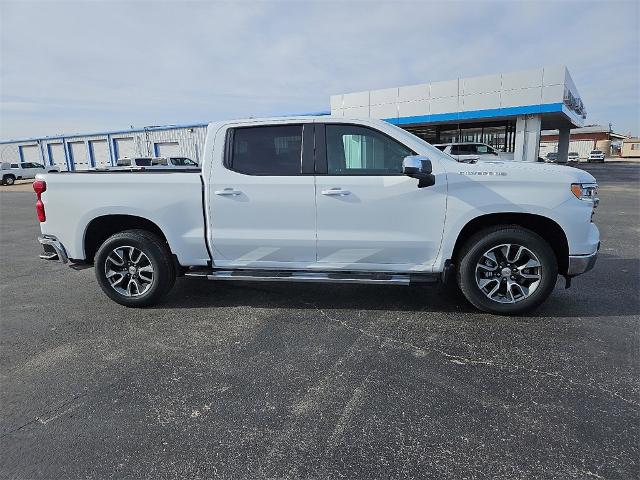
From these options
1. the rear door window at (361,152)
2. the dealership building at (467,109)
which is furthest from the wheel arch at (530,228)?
the dealership building at (467,109)

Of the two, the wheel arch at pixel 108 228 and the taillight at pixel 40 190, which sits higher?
the taillight at pixel 40 190

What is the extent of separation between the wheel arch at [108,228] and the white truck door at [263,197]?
805 millimetres

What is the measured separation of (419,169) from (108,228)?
3545 mm

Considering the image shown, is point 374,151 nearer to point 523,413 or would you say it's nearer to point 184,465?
point 523,413

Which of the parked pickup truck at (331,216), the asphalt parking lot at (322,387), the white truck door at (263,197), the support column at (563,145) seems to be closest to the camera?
the asphalt parking lot at (322,387)

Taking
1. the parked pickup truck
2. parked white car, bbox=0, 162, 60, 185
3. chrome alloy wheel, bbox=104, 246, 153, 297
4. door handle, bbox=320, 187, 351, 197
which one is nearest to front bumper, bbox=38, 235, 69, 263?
the parked pickup truck

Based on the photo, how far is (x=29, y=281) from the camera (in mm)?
5699

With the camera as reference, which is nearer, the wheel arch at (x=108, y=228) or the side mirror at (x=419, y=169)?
the side mirror at (x=419, y=169)

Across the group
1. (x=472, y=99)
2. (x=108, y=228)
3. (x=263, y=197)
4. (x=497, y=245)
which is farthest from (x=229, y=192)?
(x=472, y=99)

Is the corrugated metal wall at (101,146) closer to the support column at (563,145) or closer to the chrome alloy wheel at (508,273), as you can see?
the chrome alloy wheel at (508,273)

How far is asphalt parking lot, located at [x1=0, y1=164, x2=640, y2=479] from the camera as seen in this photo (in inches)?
88.1

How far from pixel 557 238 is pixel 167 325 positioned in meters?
4.04

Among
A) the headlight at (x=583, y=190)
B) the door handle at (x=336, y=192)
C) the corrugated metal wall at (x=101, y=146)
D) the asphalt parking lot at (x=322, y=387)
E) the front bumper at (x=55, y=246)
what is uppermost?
the corrugated metal wall at (x=101, y=146)

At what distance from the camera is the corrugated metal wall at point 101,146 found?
1371 inches
